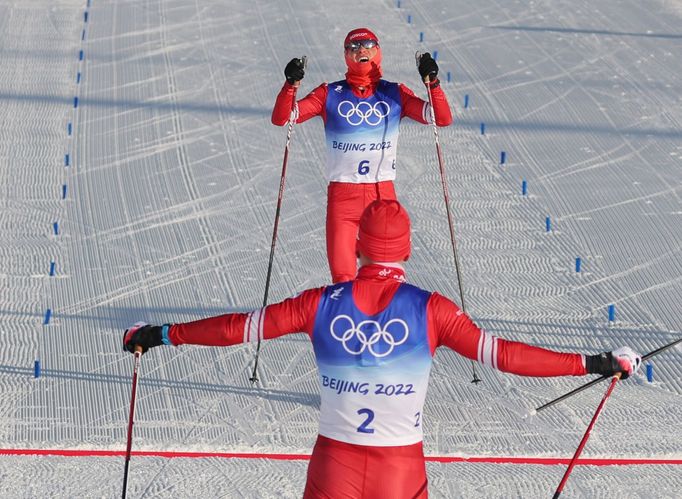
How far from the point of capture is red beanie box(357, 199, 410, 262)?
3662 millimetres

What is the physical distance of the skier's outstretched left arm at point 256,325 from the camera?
12.2 ft

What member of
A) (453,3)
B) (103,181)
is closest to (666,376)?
(103,181)

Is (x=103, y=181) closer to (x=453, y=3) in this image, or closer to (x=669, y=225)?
(x=669, y=225)

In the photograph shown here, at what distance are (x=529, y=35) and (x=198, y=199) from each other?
16.4 ft

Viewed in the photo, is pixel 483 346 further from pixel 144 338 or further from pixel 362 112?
pixel 362 112

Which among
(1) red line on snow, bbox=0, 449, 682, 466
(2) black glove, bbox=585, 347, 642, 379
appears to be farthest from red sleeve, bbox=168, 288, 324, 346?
A: (1) red line on snow, bbox=0, 449, 682, 466

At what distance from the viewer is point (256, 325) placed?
3748 mm

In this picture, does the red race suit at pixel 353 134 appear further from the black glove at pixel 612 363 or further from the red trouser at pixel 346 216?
the black glove at pixel 612 363

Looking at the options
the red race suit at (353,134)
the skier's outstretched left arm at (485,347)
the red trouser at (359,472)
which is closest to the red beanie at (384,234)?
the skier's outstretched left arm at (485,347)

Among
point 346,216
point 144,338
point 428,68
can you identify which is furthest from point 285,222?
point 144,338

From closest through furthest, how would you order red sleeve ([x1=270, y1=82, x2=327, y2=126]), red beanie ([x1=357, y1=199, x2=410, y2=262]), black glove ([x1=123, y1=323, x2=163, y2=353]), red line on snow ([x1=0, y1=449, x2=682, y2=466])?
1. red beanie ([x1=357, y1=199, x2=410, y2=262])
2. black glove ([x1=123, y1=323, x2=163, y2=353])
3. red line on snow ([x1=0, y1=449, x2=682, y2=466])
4. red sleeve ([x1=270, y1=82, x2=327, y2=126])

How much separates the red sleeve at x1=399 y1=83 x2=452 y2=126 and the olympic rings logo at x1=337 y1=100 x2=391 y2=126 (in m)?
0.13

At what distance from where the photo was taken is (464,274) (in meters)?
8.07

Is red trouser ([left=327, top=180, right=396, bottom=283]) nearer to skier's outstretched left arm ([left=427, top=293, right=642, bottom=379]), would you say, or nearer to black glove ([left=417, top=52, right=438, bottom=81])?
black glove ([left=417, top=52, right=438, bottom=81])
